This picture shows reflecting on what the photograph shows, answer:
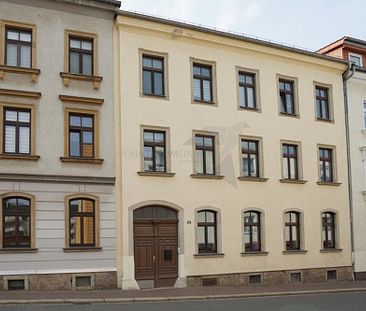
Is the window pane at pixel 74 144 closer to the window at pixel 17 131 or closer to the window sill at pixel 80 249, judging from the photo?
the window at pixel 17 131

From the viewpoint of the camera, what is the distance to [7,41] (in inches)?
848

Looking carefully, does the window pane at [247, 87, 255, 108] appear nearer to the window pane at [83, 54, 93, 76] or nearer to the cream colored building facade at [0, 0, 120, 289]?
the cream colored building facade at [0, 0, 120, 289]

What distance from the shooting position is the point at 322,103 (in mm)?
29328

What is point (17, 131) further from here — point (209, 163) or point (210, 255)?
point (210, 255)

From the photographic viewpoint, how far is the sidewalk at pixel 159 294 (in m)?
18.2

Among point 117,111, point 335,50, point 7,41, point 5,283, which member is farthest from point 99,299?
point 335,50

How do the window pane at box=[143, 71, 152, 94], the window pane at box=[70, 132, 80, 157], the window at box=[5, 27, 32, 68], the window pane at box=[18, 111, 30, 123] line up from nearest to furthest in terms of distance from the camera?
the window pane at box=[18, 111, 30, 123] → the window at box=[5, 27, 32, 68] → the window pane at box=[70, 132, 80, 157] → the window pane at box=[143, 71, 152, 94]

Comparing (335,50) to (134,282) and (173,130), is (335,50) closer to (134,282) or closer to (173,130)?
(173,130)

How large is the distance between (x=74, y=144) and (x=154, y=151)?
3341 millimetres

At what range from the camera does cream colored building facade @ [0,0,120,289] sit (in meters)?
20.8

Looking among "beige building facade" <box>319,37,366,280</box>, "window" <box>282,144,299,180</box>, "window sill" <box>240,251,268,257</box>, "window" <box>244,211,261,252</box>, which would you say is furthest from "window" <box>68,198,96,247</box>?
"beige building facade" <box>319,37,366,280</box>

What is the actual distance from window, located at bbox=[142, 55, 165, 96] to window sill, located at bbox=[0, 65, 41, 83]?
14.5 feet

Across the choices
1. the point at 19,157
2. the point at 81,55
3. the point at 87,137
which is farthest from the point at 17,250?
the point at 81,55

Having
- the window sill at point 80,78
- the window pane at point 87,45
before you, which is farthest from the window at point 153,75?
the window pane at point 87,45
